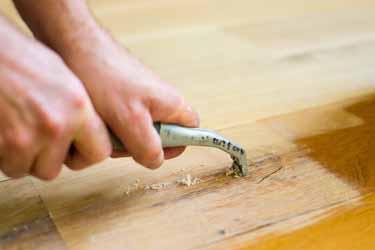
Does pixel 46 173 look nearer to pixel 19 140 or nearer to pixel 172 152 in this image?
pixel 19 140

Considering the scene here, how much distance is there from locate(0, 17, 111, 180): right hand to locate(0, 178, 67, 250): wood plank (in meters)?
0.07

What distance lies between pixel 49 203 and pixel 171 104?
0.56 ft

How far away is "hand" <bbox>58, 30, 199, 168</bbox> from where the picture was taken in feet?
2.07

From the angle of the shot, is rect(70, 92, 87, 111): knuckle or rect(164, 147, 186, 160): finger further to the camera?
rect(164, 147, 186, 160): finger

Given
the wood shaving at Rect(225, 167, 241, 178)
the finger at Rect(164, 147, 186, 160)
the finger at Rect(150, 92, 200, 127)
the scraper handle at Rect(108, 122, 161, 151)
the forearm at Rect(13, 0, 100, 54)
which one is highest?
the forearm at Rect(13, 0, 100, 54)

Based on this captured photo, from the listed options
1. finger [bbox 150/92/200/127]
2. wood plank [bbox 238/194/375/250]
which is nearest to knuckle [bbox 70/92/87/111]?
finger [bbox 150/92/200/127]

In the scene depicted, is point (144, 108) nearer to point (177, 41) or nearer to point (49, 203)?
point (49, 203)

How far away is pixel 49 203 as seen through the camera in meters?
0.69

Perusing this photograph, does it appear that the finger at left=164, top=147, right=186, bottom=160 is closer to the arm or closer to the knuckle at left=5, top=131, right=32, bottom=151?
the arm

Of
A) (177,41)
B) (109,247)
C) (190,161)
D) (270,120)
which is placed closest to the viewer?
(109,247)

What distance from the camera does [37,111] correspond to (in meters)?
0.55

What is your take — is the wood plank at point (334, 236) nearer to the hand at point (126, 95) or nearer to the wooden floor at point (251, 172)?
the wooden floor at point (251, 172)

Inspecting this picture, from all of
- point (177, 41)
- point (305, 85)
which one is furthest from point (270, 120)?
point (177, 41)

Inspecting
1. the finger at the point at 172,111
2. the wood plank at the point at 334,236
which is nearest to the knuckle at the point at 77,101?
the finger at the point at 172,111
